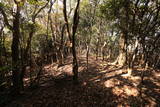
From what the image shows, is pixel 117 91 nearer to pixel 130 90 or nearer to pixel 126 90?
pixel 126 90

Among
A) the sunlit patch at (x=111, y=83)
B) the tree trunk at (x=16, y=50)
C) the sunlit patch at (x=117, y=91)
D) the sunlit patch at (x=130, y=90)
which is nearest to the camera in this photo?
the sunlit patch at (x=130, y=90)

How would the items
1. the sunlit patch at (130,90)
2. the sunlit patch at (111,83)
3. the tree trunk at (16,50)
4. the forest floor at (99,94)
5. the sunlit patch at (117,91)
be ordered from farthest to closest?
1. the sunlit patch at (111,83)
2. the tree trunk at (16,50)
3. the sunlit patch at (117,91)
4. the sunlit patch at (130,90)
5. the forest floor at (99,94)

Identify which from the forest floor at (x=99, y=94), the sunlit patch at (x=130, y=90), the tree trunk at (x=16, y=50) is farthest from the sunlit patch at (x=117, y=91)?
the tree trunk at (x=16, y=50)

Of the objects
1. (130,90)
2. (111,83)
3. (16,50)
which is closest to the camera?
(130,90)

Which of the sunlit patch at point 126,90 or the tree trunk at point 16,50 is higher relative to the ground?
the tree trunk at point 16,50

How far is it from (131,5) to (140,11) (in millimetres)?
769

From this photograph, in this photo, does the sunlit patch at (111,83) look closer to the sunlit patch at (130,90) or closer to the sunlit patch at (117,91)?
the sunlit patch at (117,91)

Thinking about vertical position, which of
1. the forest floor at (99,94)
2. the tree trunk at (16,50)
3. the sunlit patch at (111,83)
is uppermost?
the tree trunk at (16,50)

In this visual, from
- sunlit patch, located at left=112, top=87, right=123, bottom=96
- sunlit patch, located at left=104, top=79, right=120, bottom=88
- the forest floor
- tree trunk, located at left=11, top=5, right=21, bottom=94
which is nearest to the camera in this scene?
the forest floor

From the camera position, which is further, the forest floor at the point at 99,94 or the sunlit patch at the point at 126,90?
the sunlit patch at the point at 126,90

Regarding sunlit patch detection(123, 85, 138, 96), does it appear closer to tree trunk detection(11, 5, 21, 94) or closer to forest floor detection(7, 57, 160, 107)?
forest floor detection(7, 57, 160, 107)

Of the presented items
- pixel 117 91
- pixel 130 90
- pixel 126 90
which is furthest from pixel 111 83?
pixel 130 90

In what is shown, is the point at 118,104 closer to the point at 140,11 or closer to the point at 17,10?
the point at 140,11

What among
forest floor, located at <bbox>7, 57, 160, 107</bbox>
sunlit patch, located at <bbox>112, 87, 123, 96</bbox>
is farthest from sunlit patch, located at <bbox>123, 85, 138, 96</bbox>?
sunlit patch, located at <bbox>112, 87, 123, 96</bbox>
